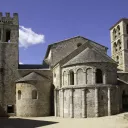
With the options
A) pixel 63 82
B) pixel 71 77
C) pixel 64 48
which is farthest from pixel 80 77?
pixel 64 48

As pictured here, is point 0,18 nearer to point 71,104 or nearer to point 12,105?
point 12,105

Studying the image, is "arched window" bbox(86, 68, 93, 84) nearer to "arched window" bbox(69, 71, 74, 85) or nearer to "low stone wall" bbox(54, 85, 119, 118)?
"low stone wall" bbox(54, 85, 119, 118)

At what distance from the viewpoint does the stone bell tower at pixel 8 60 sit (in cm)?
3130

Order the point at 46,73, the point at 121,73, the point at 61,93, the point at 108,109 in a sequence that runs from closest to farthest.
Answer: the point at 108,109
the point at 61,93
the point at 46,73
the point at 121,73

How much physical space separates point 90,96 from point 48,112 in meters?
7.06

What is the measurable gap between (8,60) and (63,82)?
9.03 meters

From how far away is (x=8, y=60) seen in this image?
32.4 metres

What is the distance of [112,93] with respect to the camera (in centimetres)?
2614

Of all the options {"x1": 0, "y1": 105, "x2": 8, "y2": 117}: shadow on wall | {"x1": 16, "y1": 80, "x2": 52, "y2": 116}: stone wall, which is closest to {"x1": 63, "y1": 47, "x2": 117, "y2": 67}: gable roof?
{"x1": 16, "y1": 80, "x2": 52, "y2": 116}: stone wall

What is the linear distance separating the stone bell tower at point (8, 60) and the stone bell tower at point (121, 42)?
17182 millimetres

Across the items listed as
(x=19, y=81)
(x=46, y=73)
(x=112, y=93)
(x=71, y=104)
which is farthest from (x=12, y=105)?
(x=112, y=93)

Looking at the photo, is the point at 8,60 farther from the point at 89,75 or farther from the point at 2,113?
the point at 89,75

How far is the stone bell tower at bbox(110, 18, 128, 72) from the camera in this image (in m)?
38.5

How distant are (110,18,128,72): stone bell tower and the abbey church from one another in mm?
3765
